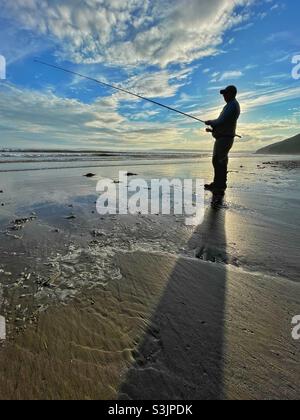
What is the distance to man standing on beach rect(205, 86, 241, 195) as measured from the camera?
7.64 m

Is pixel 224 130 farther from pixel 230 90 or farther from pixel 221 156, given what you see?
pixel 230 90

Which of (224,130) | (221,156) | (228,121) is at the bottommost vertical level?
(221,156)

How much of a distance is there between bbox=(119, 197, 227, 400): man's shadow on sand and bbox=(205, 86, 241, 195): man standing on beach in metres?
5.45

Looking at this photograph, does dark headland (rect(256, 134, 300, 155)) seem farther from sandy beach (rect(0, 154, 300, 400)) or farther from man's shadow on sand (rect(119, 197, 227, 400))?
man's shadow on sand (rect(119, 197, 227, 400))

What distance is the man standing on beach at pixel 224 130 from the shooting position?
25.1 feet

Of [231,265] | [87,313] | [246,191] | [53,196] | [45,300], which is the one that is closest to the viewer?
[87,313]

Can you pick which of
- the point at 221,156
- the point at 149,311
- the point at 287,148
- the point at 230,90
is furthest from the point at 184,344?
the point at 287,148

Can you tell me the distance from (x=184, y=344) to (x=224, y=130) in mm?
6913

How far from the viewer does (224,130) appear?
7.89 metres

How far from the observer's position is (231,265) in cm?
341

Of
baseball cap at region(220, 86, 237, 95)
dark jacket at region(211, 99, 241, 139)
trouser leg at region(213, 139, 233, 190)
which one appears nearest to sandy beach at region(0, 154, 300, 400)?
trouser leg at region(213, 139, 233, 190)

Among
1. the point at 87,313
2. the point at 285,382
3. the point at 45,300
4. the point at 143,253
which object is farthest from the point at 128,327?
the point at 143,253
